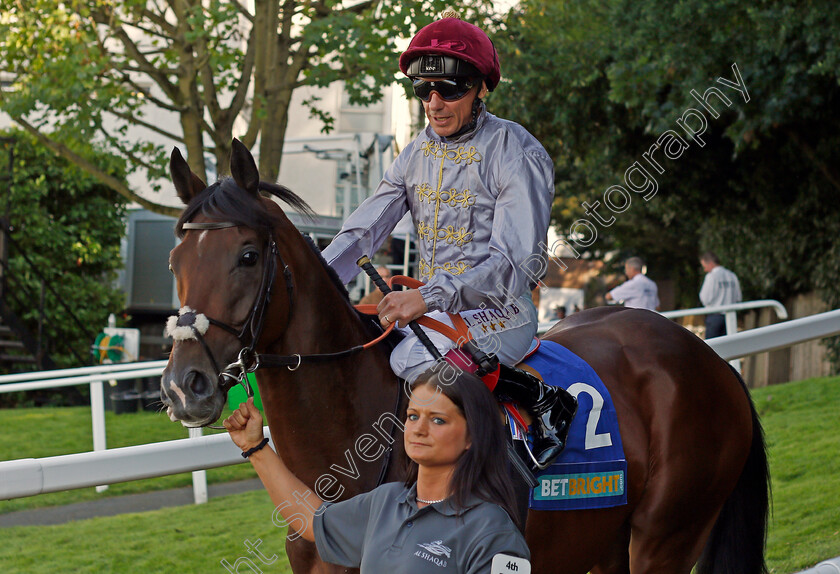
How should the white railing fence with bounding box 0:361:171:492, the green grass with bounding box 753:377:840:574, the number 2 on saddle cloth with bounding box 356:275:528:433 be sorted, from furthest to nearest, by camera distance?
1. the white railing fence with bounding box 0:361:171:492
2. the green grass with bounding box 753:377:840:574
3. the number 2 on saddle cloth with bounding box 356:275:528:433

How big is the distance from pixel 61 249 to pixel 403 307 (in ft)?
41.1

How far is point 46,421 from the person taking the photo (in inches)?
368

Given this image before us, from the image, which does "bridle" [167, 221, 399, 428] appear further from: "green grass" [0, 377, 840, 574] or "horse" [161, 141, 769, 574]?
"green grass" [0, 377, 840, 574]

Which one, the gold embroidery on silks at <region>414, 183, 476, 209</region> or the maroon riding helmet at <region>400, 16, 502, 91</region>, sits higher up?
the maroon riding helmet at <region>400, 16, 502, 91</region>

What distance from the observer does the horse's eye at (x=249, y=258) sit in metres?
2.29

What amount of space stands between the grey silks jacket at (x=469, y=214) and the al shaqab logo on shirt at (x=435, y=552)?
2.68ft

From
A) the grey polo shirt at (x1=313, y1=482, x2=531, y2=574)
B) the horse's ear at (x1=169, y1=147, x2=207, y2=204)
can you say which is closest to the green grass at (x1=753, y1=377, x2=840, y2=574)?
the grey polo shirt at (x1=313, y1=482, x2=531, y2=574)

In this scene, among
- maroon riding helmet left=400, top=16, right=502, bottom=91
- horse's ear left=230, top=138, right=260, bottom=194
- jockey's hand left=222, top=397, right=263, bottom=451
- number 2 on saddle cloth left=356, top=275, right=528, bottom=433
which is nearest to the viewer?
jockey's hand left=222, top=397, right=263, bottom=451

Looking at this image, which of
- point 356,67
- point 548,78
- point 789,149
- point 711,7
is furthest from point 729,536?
point 548,78

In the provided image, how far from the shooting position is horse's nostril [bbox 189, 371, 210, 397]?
210 cm

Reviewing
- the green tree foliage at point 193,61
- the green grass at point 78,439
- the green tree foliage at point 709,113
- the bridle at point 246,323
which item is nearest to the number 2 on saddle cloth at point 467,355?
the bridle at point 246,323

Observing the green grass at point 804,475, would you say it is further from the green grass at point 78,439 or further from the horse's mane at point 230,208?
the green grass at point 78,439

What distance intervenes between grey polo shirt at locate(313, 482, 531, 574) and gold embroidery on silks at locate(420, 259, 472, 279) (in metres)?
0.86

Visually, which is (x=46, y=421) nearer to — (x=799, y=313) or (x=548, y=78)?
(x=548, y=78)
